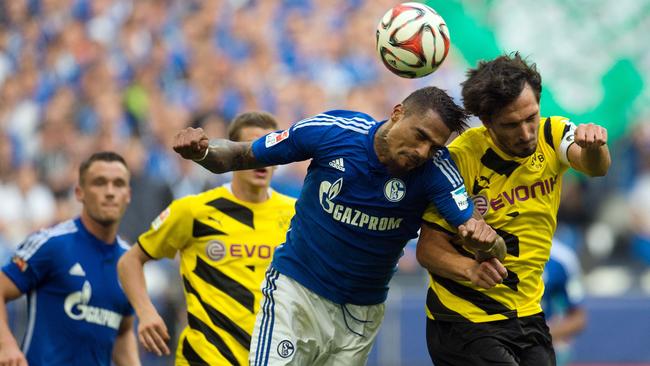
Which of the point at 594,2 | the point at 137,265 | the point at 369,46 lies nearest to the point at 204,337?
the point at 137,265

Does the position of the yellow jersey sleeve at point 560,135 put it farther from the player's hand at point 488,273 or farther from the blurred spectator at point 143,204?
the blurred spectator at point 143,204

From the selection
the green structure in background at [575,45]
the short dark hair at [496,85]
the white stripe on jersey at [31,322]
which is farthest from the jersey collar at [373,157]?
the green structure in background at [575,45]

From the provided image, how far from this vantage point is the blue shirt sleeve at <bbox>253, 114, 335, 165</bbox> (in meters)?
6.44

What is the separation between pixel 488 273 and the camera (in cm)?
606

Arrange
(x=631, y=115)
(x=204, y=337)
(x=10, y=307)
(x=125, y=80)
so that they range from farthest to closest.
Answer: (x=631, y=115) < (x=125, y=80) < (x=10, y=307) < (x=204, y=337)

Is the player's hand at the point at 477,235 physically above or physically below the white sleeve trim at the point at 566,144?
below

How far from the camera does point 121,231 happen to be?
1380cm

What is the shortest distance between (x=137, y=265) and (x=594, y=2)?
43.5ft

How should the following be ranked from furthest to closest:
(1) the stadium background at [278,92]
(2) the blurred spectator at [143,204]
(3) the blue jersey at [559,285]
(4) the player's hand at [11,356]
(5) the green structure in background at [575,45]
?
(5) the green structure in background at [575,45], (1) the stadium background at [278,92], (2) the blurred spectator at [143,204], (3) the blue jersey at [559,285], (4) the player's hand at [11,356]

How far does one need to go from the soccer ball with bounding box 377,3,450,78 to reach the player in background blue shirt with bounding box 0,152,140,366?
275cm

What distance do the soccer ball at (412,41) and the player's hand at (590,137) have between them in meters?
0.94

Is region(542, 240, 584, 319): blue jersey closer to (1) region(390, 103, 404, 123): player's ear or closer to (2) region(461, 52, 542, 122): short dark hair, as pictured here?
(2) region(461, 52, 542, 122): short dark hair

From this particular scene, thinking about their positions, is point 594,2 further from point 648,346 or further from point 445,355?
point 445,355

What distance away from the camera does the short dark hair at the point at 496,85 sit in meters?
6.23
